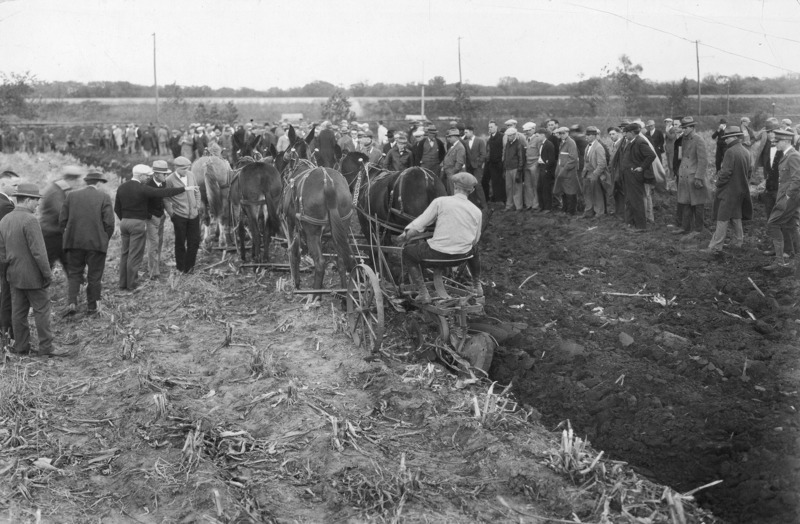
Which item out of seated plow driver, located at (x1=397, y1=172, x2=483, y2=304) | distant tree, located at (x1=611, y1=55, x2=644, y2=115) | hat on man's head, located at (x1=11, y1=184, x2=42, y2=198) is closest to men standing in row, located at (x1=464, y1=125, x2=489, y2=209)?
seated plow driver, located at (x1=397, y1=172, x2=483, y2=304)

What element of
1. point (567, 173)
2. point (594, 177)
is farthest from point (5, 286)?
point (567, 173)

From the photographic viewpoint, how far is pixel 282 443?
668 cm

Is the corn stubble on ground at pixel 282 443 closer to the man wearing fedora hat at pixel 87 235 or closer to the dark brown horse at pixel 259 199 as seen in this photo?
the man wearing fedora hat at pixel 87 235

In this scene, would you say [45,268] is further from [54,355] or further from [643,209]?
[643,209]

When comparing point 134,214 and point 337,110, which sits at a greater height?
point 337,110

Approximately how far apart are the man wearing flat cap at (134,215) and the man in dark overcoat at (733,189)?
835cm

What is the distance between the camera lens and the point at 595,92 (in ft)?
113

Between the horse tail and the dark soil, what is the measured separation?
2013 mm

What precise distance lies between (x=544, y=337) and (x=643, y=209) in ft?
19.7

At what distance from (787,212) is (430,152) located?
814cm

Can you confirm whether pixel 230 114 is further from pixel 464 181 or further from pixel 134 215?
pixel 464 181

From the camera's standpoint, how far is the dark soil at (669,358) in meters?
6.39

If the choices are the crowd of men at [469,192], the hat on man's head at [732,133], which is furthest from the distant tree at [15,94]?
the hat on man's head at [732,133]

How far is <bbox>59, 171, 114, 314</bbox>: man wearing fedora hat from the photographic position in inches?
439
